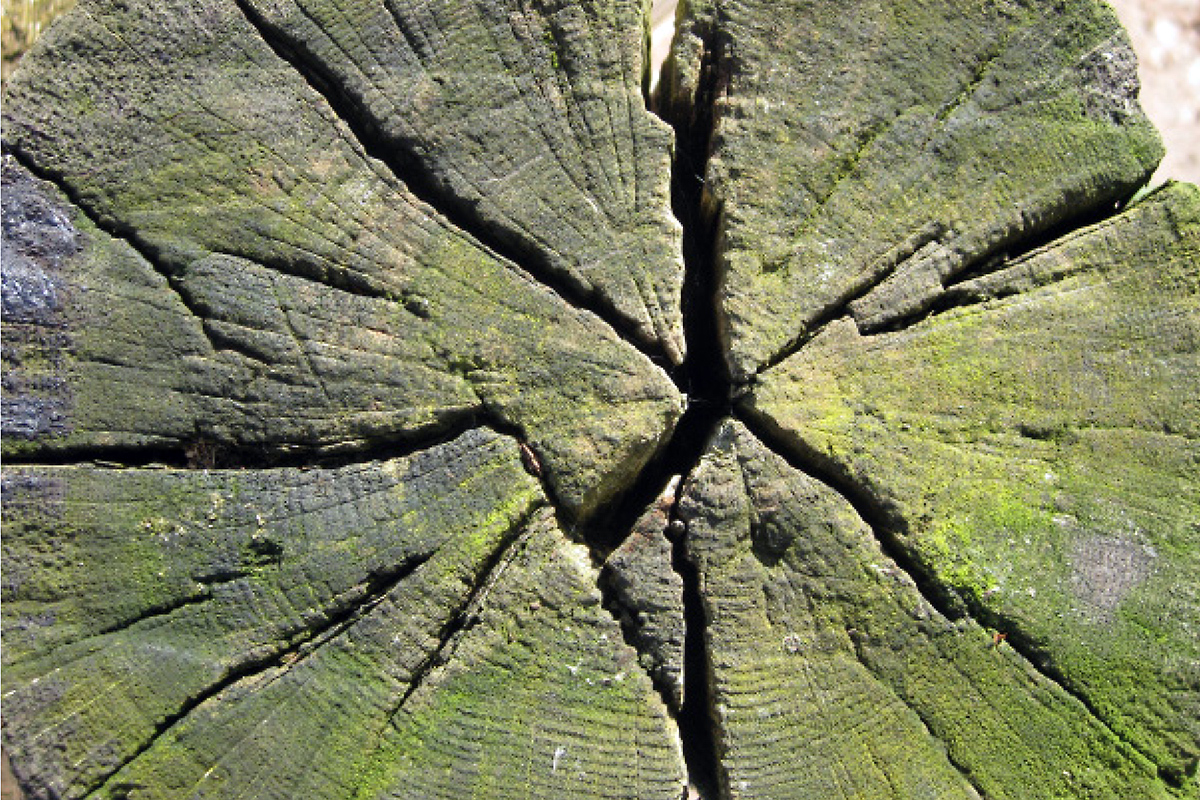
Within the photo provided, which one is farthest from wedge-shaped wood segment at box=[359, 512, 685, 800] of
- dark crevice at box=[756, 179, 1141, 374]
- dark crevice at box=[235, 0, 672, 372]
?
dark crevice at box=[756, 179, 1141, 374]

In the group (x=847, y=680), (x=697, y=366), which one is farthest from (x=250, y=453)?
(x=847, y=680)

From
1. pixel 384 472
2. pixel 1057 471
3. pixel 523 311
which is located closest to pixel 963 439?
pixel 1057 471

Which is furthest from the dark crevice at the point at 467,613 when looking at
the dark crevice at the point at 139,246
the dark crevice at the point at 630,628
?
the dark crevice at the point at 139,246

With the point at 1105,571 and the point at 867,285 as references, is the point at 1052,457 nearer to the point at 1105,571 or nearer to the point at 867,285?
the point at 1105,571

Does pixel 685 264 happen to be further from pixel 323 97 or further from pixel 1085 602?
pixel 1085 602

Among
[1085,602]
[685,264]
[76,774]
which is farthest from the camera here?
[685,264]

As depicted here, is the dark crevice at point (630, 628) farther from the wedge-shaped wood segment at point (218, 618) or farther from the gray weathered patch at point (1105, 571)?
the gray weathered patch at point (1105, 571)
